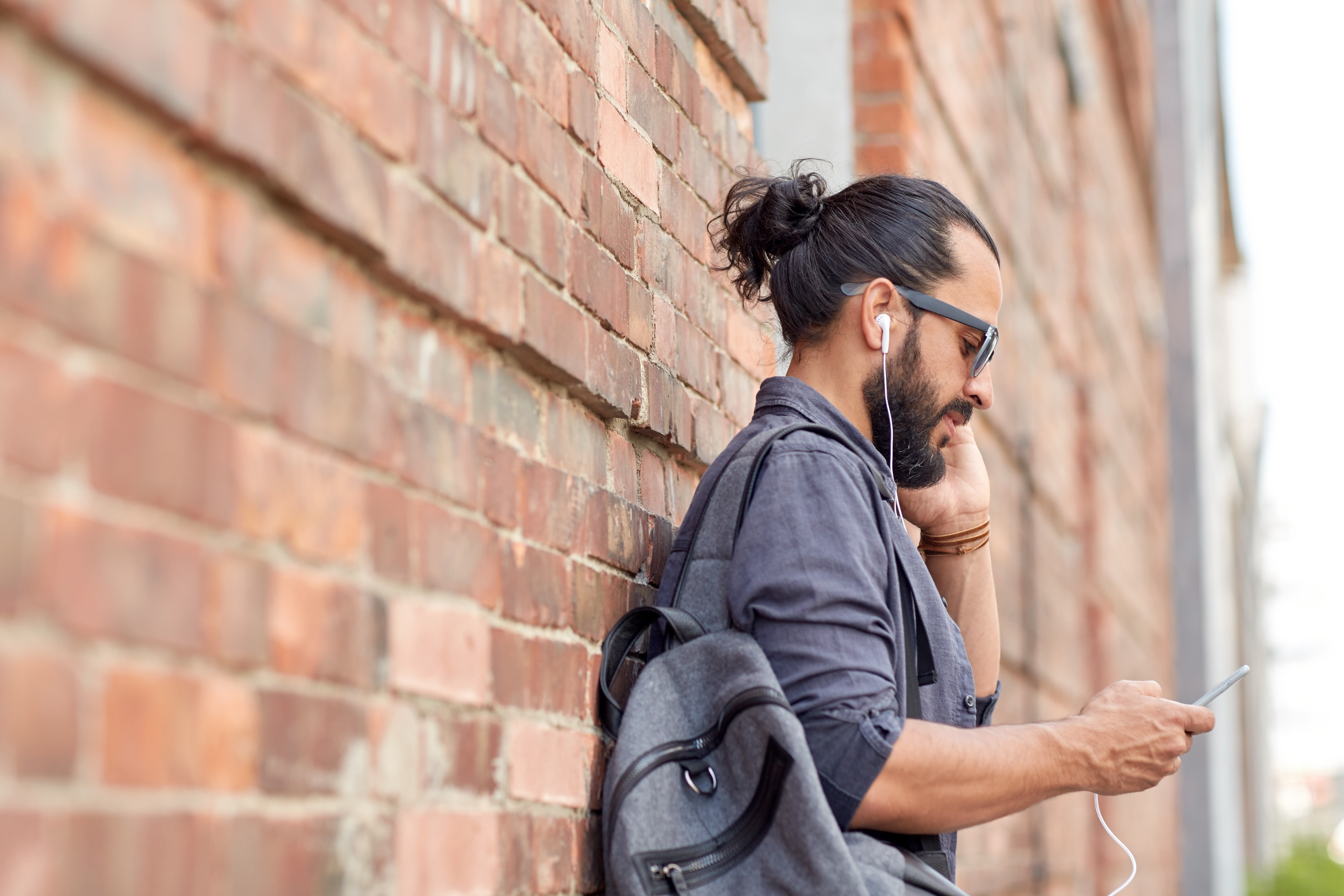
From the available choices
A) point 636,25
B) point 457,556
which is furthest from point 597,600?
point 636,25

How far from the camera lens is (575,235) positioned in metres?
1.99

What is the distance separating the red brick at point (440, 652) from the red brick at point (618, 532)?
0.38m

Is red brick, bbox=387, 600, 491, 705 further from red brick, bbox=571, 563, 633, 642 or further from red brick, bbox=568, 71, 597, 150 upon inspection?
red brick, bbox=568, 71, 597, 150

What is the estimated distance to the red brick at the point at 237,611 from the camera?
1.14 m

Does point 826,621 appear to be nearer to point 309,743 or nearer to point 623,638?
point 623,638

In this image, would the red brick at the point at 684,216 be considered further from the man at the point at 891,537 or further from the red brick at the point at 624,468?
the red brick at the point at 624,468

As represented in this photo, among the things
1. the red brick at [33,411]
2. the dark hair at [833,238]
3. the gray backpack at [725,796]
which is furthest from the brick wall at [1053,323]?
the red brick at [33,411]

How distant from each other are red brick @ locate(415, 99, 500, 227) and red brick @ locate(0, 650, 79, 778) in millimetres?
736

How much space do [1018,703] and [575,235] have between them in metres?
3.78

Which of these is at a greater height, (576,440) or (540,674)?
(576,440)

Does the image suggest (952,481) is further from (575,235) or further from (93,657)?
(93,657)

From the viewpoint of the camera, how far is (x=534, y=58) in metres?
1.88

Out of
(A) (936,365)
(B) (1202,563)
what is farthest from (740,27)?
(B) (1202,563)

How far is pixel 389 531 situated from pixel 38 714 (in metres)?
0.51
